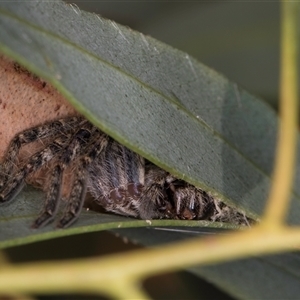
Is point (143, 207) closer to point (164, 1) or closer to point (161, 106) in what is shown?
point (161, 106)

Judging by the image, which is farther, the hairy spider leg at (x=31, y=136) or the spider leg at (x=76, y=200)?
the hairy spider leg at (x=31, y=136)

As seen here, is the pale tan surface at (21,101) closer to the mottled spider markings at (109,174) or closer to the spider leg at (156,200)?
the mottled spider markings at (109,174)

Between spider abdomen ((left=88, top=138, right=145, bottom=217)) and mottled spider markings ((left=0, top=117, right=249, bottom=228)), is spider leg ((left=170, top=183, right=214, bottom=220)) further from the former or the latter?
spider abdomen ((left=88, top=138, right=145, bottom=217))

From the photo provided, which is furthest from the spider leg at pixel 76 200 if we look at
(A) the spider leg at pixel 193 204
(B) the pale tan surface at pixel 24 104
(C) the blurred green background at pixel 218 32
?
(C) the blurred green background at pixel 218 32

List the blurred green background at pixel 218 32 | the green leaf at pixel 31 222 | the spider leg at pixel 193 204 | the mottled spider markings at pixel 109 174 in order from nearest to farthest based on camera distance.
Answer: the green leaf at pixel 31 222 < the mottled spider markings at pixel 109 174 < the spider leg at pixel 193 204 < the blurred green background at pixel 218 32

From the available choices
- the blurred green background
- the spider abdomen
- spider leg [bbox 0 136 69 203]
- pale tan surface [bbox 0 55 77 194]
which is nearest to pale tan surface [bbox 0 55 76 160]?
pale tan surface [bbox 0 55 77 194]

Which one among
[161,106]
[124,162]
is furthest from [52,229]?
[124,162]

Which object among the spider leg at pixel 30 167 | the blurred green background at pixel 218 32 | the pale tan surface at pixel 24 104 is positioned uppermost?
the blurred green background at pixel 218 32
